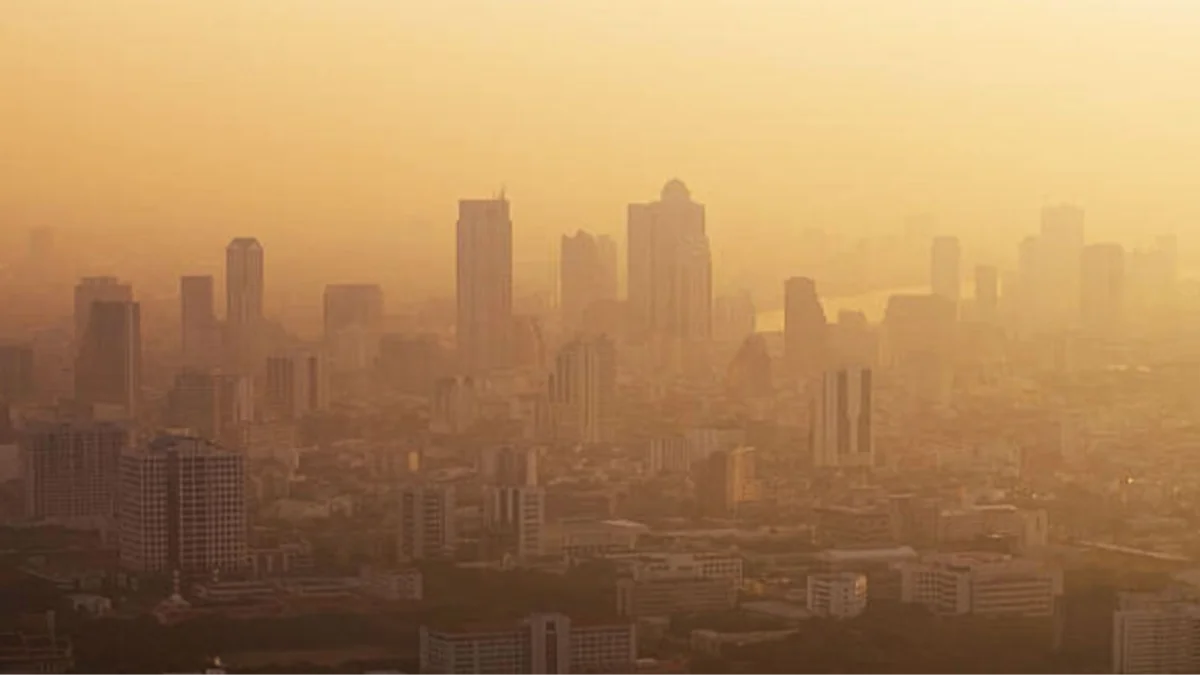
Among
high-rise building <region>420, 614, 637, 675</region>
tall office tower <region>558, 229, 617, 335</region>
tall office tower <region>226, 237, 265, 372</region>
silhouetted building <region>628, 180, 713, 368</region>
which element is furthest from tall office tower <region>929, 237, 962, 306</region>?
high-rise building <region>420, 614, 637, 675</region>

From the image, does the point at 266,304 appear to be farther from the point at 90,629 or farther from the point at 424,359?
the point at 90,629

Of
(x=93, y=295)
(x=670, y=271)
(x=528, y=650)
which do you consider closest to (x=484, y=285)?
(x=670, y=271)

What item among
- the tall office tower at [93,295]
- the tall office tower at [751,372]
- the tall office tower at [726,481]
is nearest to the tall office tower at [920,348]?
the tall office tower at [751,372]

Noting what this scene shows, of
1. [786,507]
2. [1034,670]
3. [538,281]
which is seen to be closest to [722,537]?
[786,507]

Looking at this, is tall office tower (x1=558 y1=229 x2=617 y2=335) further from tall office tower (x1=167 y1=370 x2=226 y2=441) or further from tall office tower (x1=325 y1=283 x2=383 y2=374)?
tall office tower (x1=167 y1=370 x2=226 y2=441)

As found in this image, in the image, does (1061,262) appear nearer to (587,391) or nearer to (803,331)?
(803,331)

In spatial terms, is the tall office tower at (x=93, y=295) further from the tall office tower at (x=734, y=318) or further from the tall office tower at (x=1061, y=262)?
the tall office tower at (x=1061, y=262)
